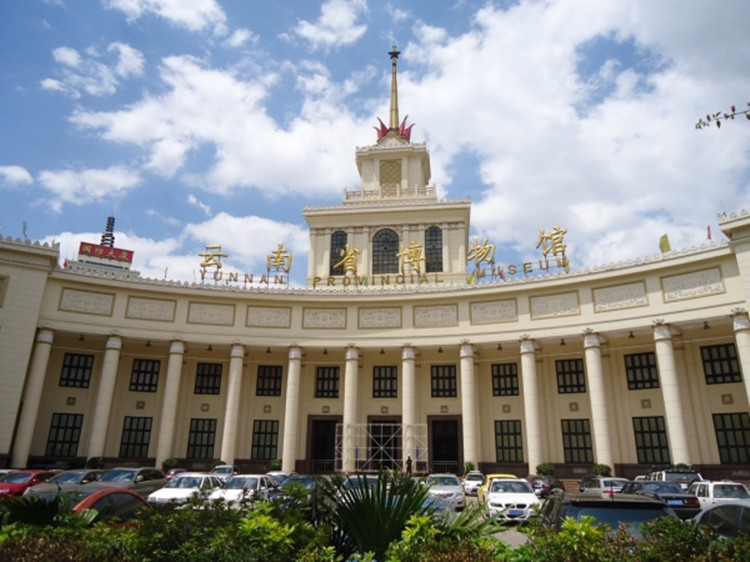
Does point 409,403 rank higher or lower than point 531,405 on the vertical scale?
higher

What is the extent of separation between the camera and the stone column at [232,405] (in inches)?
1233

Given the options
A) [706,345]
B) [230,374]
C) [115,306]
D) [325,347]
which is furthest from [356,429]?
[706,345]

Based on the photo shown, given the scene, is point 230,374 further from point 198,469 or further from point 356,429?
point 356,429

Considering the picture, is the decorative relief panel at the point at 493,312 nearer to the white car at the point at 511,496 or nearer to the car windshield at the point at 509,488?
the white car at the point at 511,496

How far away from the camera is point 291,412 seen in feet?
105

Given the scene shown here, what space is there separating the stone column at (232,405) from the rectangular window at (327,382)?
193 inches

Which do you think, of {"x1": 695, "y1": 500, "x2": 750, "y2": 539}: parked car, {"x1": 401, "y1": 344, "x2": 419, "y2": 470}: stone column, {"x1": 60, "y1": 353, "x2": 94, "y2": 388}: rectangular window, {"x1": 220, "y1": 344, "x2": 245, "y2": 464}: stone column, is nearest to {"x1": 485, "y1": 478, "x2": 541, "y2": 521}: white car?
{"x1": 695, "y1": 500, "x2": 750, "y2": 539}: parked car

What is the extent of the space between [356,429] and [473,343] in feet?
28.1

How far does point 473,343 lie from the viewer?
31.9 meters

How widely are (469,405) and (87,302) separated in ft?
72.6


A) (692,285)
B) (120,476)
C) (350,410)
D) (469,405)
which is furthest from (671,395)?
(120,476)

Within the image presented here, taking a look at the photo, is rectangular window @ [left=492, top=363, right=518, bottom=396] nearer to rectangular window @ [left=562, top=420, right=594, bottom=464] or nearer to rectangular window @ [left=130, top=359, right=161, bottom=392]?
rectangular window @ [left=562, top=420, right=594, bottom=464]

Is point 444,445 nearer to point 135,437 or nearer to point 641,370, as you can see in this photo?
point 641,370

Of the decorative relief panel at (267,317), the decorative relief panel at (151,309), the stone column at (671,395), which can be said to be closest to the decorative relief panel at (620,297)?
the stone column at (671,395)
